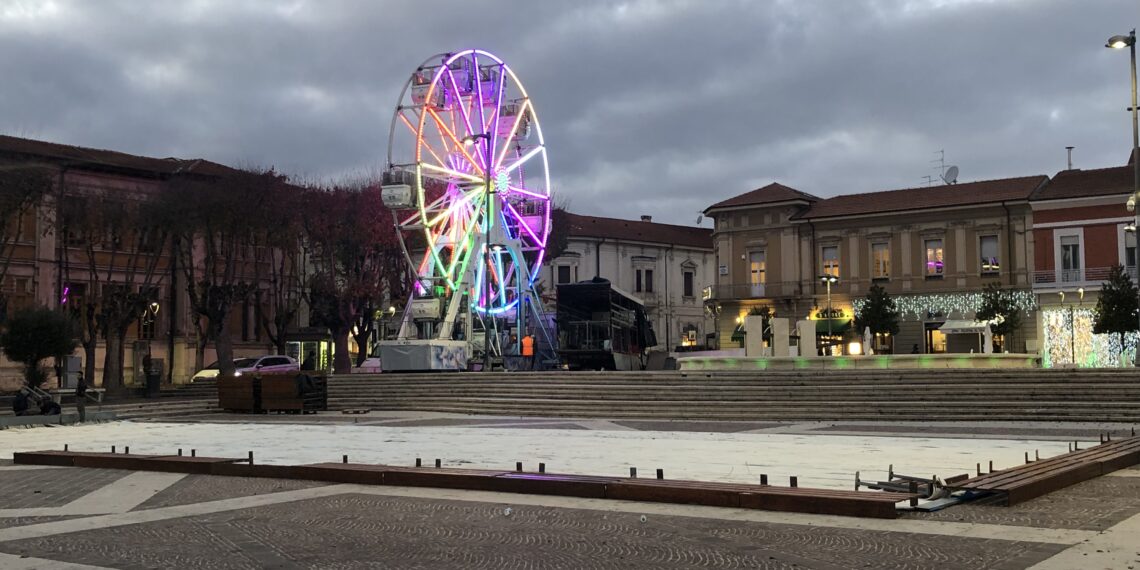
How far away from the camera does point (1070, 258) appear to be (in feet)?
162

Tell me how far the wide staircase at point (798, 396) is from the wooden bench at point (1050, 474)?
1094cm

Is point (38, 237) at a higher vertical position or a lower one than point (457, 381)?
higher

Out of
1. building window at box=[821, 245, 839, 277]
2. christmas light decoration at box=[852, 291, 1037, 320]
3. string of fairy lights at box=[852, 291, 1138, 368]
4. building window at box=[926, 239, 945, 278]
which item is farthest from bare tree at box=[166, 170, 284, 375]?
building window at box=[926, 239, 945, 278]

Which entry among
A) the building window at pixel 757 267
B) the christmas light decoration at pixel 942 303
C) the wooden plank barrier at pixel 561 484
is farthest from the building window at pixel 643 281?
the wooden plank barrier at pixel 561 484

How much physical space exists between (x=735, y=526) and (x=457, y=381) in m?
26.6

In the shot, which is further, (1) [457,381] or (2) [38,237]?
(2) [38,237]

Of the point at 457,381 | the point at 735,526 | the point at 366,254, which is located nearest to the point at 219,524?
the point at 735,526

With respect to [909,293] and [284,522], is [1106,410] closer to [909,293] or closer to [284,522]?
[284,522]

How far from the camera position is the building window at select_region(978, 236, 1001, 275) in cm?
5441

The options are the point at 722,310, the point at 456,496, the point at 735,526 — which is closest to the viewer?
the point at 735,526

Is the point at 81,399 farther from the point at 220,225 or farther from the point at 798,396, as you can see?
the point at 798,396

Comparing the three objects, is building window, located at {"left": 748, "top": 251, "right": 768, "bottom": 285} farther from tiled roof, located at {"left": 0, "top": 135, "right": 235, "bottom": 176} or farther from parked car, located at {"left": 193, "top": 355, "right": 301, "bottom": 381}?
tiled roof, located at {"left": 0, "top": 135, "right": 235, "bottom": 176}

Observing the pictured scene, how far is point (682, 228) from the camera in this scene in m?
86.1

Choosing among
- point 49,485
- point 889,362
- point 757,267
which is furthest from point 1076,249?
point 49,485
